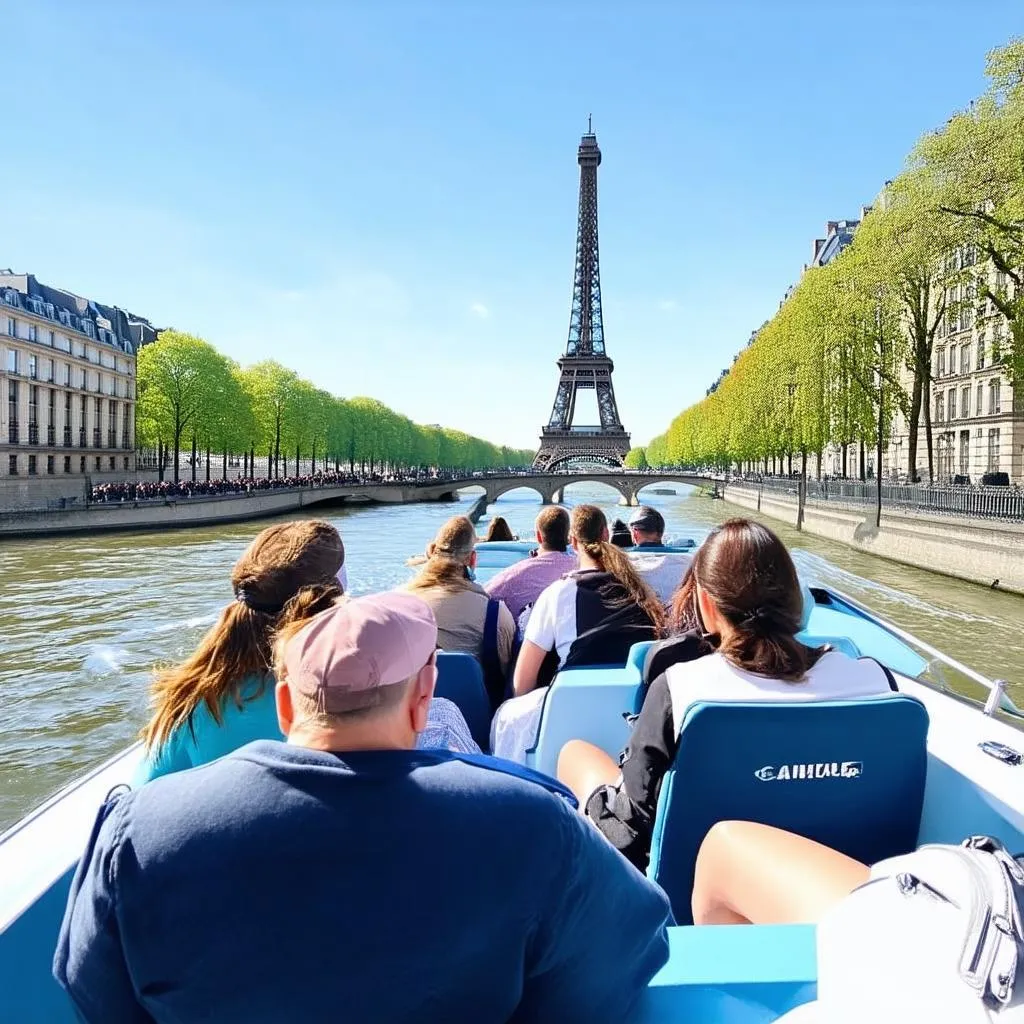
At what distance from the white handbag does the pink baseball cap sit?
2.28ft

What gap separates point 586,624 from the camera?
3.23m

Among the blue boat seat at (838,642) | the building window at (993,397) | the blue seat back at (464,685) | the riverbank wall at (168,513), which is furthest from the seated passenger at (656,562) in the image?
the building window at (993,397)

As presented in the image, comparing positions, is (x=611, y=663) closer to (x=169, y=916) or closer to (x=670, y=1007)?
(x=670, y=1007)

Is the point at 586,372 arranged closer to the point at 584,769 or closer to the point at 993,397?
the point at 993,397

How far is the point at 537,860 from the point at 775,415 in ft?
125

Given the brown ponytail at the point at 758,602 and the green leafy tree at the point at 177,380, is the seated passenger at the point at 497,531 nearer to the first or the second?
the brown ponytail at the point at 758,602

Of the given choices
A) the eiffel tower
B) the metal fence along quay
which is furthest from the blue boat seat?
the eiffel tower

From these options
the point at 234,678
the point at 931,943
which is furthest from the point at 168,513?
the point at 931,943

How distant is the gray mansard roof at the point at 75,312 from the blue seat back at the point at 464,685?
46.4 meters

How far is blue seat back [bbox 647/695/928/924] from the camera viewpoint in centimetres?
171

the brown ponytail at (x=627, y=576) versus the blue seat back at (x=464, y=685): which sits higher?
the brown ponytail at (x=627, y=576)

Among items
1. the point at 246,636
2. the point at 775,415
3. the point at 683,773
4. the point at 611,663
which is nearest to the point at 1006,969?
the point at 683,773

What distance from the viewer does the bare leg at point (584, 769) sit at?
7.12ft

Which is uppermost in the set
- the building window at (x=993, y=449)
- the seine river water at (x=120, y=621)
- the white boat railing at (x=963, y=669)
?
the building window at (x=993, y=449)
